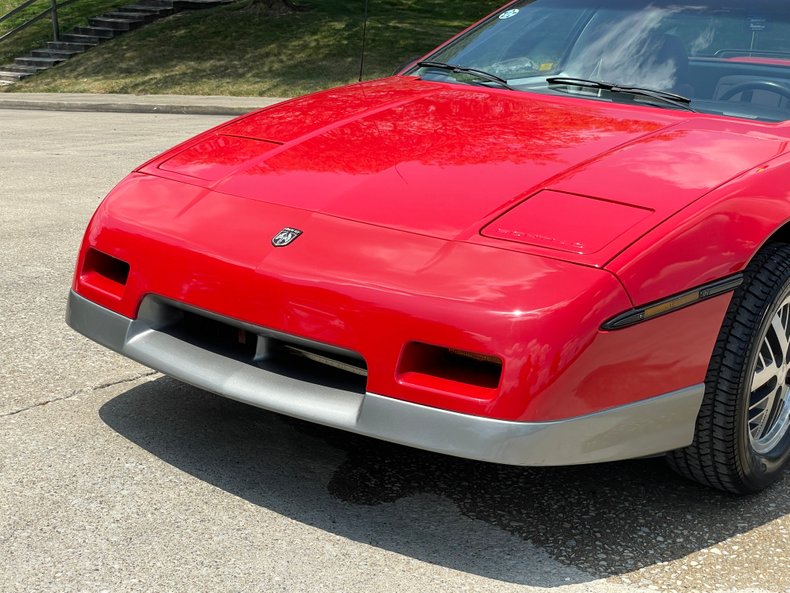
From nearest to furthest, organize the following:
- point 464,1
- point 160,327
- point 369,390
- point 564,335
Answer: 1. point 564,335
2. point 369,390
3. point 160,327
4. point 464,1

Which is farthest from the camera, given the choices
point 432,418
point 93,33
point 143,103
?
point 93,33

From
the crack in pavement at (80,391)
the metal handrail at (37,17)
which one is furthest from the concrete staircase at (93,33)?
the crack in pavement at (80,391)

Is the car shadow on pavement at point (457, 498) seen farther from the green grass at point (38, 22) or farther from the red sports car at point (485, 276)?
the green grass at point (38, 22)

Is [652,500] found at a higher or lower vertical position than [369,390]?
lower

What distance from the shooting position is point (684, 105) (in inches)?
146

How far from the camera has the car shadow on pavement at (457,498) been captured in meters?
2.84

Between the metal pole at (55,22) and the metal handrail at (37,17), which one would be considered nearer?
the metal pole at (55,22)

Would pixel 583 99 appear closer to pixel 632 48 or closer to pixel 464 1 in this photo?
pixel 632 48

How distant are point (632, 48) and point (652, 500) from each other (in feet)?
5.82

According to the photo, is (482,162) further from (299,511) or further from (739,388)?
(299,511)

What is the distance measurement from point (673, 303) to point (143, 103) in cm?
1452

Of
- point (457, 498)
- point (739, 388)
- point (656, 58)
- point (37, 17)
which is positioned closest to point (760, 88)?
point (656, 58)

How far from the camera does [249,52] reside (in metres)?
20.3

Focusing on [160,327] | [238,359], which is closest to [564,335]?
[238,359]
